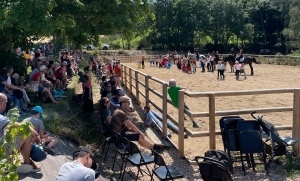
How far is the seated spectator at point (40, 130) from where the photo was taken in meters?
6.49

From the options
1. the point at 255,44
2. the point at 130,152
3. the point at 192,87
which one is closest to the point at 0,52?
the point at 130,152

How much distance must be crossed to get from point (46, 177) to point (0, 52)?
761 centimetres

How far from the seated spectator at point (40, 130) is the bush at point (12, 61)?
5.98 m

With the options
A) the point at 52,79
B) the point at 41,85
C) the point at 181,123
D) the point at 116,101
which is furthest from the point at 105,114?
the point at 52,79

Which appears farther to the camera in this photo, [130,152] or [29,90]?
[29,90]

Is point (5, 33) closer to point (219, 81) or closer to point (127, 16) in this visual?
point (127, 16)

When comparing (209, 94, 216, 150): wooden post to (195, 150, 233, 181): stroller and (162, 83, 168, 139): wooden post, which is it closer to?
(162, 83, 168, 139): wooden post

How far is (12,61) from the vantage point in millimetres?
12508

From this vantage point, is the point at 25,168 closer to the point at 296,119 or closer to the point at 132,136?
the point at 132,136

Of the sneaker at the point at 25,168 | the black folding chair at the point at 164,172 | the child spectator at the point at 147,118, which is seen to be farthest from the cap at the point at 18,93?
the black folding chair at the point at 164,172

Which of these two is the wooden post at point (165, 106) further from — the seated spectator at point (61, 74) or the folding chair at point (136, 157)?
the seated spectator at point (61, 74)

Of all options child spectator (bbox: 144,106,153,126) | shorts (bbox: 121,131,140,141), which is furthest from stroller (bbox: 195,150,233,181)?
child spectator (bbox: 144,106,153,126)

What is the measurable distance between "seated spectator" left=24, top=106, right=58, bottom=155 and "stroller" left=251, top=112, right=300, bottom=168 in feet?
12.2

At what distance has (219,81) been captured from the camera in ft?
71.0
